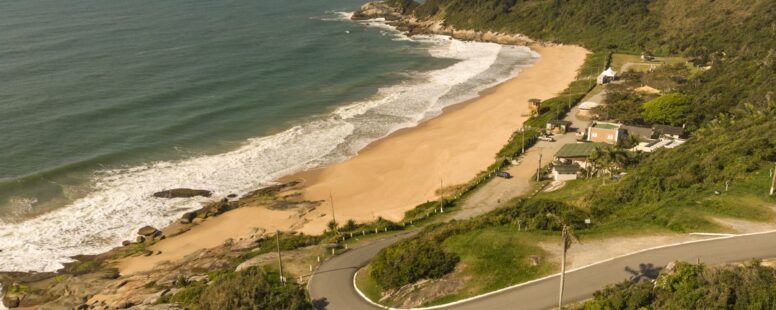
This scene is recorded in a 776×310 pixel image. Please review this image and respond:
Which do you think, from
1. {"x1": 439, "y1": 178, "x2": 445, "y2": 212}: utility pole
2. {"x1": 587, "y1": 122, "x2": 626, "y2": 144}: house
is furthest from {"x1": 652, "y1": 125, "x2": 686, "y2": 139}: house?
{"x1": 439, "y1": 178, "x2": 445, "y2": 212}: utility pole

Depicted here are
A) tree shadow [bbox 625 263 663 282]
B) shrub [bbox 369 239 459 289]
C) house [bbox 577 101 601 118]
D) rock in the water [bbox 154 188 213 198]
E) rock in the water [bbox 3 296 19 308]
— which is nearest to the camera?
tree shadow [bbox 625 263 663 282]

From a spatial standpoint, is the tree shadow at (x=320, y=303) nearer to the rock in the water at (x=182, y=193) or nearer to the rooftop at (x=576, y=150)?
the rock in the water at (x=182, y=193)

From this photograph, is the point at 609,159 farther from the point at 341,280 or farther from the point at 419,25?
the point at 419,25

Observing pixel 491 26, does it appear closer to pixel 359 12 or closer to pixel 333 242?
pixel 359 12

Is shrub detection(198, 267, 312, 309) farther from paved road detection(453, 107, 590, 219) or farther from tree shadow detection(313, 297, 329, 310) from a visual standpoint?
paved road detection(453, 107, 590, 219)

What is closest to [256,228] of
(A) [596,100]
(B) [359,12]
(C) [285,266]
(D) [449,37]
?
(C) [285,266]

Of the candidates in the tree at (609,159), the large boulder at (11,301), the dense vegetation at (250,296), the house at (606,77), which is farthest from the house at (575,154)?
the large boulder at (11,301)
